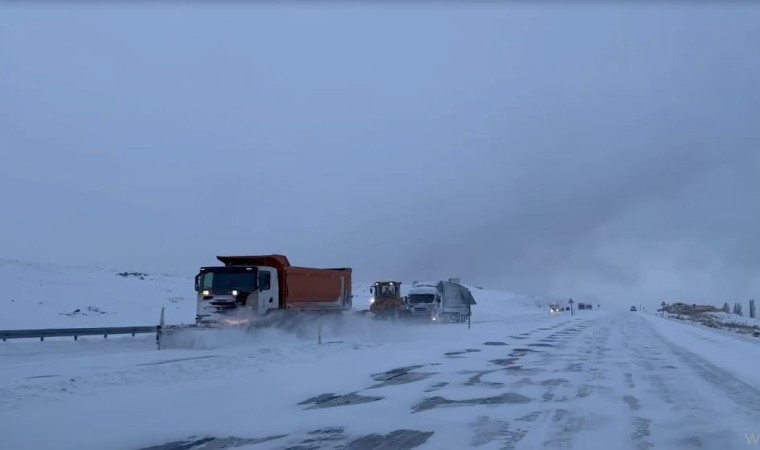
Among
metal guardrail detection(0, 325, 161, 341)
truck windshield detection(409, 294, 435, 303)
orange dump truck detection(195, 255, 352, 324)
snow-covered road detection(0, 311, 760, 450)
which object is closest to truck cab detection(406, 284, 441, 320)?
truck windshield detection(409, 294, 435, 303)

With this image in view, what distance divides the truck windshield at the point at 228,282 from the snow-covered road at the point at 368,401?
589 centimetres

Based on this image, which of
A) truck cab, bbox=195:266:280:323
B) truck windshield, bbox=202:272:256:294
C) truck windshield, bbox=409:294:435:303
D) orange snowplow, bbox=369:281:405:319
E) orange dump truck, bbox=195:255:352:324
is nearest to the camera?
truck cab, bbox=195:266:280:323

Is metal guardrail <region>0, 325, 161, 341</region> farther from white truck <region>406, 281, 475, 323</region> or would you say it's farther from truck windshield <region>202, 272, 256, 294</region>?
white truck <region>406, 281, 475, 323</region>

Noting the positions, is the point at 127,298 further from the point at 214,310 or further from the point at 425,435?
the point at 425,435

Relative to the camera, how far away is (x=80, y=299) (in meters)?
53.9

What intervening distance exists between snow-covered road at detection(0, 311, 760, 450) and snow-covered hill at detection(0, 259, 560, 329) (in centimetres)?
1995

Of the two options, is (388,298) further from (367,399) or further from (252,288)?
(367,399)

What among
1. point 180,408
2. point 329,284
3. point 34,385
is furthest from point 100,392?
point 329,284

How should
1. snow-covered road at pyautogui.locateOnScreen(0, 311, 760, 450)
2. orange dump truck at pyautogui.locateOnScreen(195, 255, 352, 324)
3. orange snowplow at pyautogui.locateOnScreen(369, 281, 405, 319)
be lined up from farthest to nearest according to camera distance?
orange snowplow at pyautogui.locateOnScreen(369, 281, 405, 319) < orange dump truck at pyautogui.locateOnScreen(195, 255, 352, 324) < snow-covered road at pyautogui.locateOnScreen(0, 311, 760, 450)

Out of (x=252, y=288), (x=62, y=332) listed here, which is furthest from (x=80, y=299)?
(x=252, y=288)

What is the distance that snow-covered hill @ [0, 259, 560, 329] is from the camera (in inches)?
1661

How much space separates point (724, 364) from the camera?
21.6m

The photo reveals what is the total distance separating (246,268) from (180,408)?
16.8 meters

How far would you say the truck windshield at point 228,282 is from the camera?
2867cm
